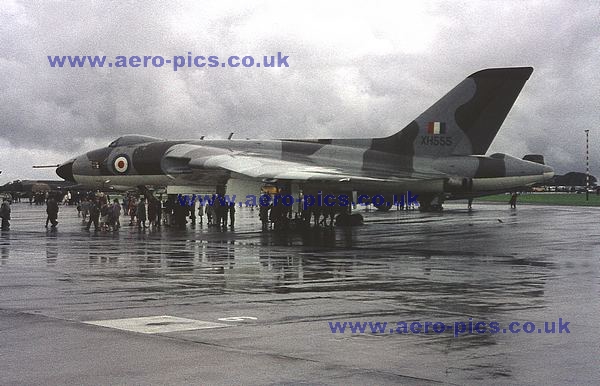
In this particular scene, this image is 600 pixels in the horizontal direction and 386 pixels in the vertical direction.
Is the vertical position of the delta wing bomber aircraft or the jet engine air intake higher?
the delta wing bomber aircraft

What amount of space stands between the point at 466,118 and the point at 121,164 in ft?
53.9

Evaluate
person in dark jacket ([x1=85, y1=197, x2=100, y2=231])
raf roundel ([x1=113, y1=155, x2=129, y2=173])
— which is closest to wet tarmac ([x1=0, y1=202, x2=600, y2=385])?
person in dark jacket ([x1=85, y1=197, x2=100, y2=231])

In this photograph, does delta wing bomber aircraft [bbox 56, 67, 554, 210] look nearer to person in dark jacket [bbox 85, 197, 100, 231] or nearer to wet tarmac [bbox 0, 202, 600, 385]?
person in dark jacket [bbox 85, 197, 100, 231]

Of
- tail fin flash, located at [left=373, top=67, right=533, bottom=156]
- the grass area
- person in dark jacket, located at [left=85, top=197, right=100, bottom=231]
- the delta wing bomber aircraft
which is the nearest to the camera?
the delta wing bomber aircraft

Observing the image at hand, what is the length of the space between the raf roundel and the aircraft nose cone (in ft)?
10.1

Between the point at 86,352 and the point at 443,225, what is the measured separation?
92.4 ft

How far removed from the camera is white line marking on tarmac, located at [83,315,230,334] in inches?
370

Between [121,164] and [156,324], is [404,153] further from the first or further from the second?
[156,324]

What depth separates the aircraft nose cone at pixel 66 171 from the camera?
39.8 m

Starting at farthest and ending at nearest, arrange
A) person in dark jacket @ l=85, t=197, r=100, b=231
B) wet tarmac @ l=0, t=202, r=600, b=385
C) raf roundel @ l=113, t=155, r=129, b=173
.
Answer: raf roundel @ l=113, t=155, r=129, b=173
person in dark jacket @ l=85, t=197, r=100, b=231
wet tarmac @ l=0, t=202, r=600, b=385

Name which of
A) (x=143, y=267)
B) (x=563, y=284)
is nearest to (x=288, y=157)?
(x=143, y=267)

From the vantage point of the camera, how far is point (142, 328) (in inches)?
373

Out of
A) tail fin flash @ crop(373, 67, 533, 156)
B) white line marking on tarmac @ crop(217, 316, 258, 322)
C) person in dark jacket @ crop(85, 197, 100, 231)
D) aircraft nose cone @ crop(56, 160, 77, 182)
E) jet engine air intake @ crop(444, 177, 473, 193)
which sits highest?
tail fin flash @ crop(373, 67, 533, 156)

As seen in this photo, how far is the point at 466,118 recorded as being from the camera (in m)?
35.0
